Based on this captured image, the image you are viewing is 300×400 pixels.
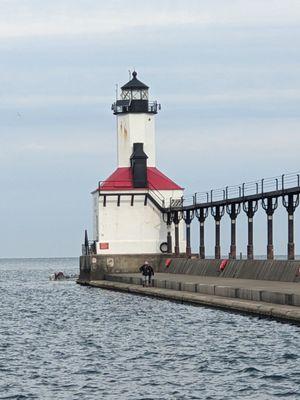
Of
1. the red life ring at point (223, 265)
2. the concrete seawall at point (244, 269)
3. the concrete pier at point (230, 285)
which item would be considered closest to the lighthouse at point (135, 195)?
the concrete pier at point (230, 285)

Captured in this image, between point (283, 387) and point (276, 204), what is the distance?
126 ft

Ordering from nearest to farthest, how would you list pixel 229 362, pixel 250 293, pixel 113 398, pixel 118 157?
pixel 113 398 < pixel 229 362 < pixel 250 293 < pixel 118 157

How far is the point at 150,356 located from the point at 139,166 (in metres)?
51.9

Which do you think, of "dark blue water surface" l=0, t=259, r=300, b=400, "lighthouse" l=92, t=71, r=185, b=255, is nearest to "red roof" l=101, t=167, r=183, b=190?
"lighthouse" l=92, t=71, r=185, b=255

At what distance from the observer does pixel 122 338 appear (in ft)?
136

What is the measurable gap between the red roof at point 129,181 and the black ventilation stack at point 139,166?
381mm

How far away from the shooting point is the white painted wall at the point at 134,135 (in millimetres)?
88625

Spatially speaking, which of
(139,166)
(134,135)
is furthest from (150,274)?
(134,135)

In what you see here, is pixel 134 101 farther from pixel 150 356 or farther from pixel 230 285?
pixel 150 356

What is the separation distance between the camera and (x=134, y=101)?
89.6 meters

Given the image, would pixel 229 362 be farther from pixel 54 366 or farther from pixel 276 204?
pixel 276 204

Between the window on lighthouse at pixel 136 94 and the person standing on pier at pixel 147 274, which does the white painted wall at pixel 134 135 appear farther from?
the person standing on pier at pixel 147 274

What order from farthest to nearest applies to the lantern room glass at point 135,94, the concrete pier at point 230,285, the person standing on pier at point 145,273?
the lantern room glass at point 135,94, the person standing on pier at point 145,273, the concrete pier at point 230,285

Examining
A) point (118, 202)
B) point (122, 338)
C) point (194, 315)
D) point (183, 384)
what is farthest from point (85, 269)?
point (183, 384)
